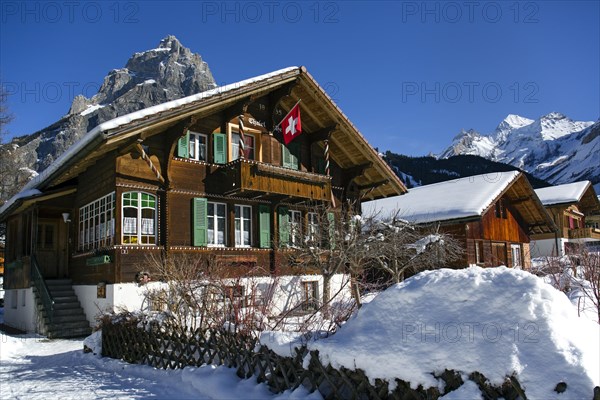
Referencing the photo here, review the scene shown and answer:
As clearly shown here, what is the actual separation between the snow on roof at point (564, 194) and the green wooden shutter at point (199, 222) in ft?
116

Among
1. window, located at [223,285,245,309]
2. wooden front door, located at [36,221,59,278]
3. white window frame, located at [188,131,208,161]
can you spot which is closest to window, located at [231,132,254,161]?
white window frame, located at [188,131,208,161]

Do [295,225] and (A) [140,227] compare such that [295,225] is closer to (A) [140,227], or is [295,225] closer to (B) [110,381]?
(A) [140,227]

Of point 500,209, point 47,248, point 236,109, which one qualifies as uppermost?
point 236,109

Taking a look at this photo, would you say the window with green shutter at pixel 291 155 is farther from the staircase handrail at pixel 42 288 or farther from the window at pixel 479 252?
the window at pixel 479 252

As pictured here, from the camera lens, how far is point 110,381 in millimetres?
9109

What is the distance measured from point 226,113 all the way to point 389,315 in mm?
14528

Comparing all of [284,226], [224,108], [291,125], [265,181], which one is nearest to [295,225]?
[284,226]

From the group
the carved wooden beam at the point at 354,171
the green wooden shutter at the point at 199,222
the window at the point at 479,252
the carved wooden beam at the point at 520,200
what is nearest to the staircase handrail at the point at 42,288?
the green wooden shutter at the point at 199,222

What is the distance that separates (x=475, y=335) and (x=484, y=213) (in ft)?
70.5

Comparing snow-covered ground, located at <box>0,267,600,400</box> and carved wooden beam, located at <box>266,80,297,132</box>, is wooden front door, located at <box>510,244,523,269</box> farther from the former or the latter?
snow-covered ground, located at <box>0,267,600,400</box>

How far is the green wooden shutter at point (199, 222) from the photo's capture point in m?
17.5

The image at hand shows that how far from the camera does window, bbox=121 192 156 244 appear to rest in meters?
16.2

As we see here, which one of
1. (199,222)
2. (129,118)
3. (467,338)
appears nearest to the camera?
(467,338)

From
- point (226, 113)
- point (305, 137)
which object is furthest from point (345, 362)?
point (305, 137)
